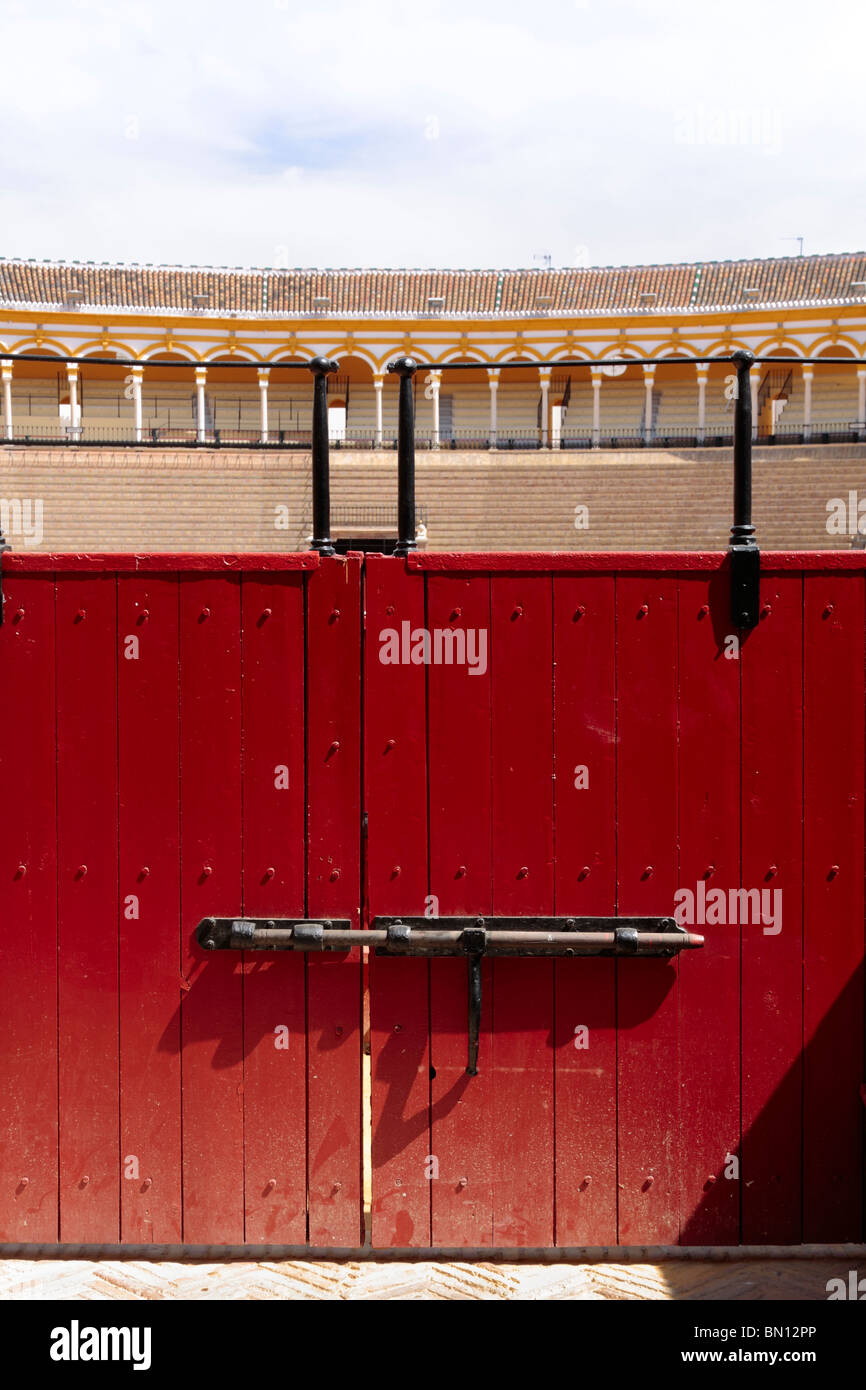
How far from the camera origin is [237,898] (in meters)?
3.75

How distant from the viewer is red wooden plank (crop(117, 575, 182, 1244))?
375cm

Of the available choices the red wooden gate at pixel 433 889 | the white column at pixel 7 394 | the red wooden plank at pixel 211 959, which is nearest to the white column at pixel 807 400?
the white column at pixel 7 394

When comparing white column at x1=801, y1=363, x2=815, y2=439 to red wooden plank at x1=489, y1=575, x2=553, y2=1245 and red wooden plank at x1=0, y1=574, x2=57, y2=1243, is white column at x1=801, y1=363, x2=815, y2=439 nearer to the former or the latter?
red wooden plank at x1=489, y1=575, x2=553, y2=1245

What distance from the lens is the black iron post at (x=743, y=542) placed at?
361 centimetres

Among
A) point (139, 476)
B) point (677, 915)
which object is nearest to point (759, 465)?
point (139, 476)

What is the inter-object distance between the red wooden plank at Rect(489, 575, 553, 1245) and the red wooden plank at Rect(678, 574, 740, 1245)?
0.52 meters

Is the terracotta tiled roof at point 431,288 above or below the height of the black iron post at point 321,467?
above

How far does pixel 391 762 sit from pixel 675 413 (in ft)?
115

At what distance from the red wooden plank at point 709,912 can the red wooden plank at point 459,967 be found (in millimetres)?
764

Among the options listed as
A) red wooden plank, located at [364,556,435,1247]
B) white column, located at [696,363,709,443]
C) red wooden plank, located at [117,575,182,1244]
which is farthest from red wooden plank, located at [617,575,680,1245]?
white column, located at [696,363,709,443]

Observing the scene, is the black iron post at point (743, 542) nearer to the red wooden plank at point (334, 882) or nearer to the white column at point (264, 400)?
the red wooden plank at point (334, 882)

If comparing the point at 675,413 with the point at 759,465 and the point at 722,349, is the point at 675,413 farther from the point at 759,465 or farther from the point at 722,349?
the point at 759,465

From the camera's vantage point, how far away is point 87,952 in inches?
148

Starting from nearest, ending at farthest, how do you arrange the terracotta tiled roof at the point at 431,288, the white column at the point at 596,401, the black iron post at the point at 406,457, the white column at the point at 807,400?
the black iron post at the point at 406,457 → the white column at the point at 807,400 → the terracotta tiled roof at the point at 431,288 → the white column at the point at 596,401
